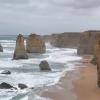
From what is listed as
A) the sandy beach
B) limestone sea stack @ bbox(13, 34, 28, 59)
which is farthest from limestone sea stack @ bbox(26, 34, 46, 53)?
the sandy beach

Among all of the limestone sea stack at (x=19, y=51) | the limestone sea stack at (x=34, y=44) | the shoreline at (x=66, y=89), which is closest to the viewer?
the shoreline at (x=66, y=89)

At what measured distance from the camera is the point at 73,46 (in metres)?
116

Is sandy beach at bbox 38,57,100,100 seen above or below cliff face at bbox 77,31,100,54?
below

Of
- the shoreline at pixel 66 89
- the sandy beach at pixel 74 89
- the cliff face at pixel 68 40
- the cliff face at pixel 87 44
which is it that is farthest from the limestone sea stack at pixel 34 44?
the shoreline at pixel 66 89

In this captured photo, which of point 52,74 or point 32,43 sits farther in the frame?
point 32,43

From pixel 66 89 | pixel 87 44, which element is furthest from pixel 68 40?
pixel 66 89

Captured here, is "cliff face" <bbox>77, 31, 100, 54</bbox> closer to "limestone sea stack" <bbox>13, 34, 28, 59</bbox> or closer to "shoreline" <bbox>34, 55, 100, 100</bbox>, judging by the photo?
"limestone sea stack" <bbox>13, 34, 28, 59</bbox>

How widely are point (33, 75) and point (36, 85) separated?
742cm

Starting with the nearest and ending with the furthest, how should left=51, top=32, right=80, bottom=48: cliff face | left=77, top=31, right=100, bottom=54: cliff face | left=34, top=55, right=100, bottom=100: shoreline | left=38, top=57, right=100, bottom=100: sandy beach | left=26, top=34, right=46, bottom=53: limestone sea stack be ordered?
left=38, top=57, right=100, bottom=100: sandy beach → left=34, top=55, right=100, bottom=100: shoreline → left=77, top=31, right=100, bottom=54: cliff face → left=26, top=34, right=46, bottom=53: limestone sea stack → left=51, top=32, right=80, bottom=48: cliff face

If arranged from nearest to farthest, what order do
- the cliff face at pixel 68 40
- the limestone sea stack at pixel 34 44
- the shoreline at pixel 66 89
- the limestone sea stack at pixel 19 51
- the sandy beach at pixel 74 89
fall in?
the sandy beach at pixel 74 89 < the shoreline at pixel 66 89 < the limestone sea stack at pixel 19 51 < the limestone sea stack at pixel 34 44 < the cliff face at pixel 68 40

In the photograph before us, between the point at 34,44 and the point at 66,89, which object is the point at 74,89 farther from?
the point at 34,44

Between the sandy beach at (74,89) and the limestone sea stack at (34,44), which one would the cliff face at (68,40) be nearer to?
the limestone sea stack at (34,44)

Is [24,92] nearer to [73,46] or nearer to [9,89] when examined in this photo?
[9,89]

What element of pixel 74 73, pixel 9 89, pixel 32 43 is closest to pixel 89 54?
pixel 32 43
